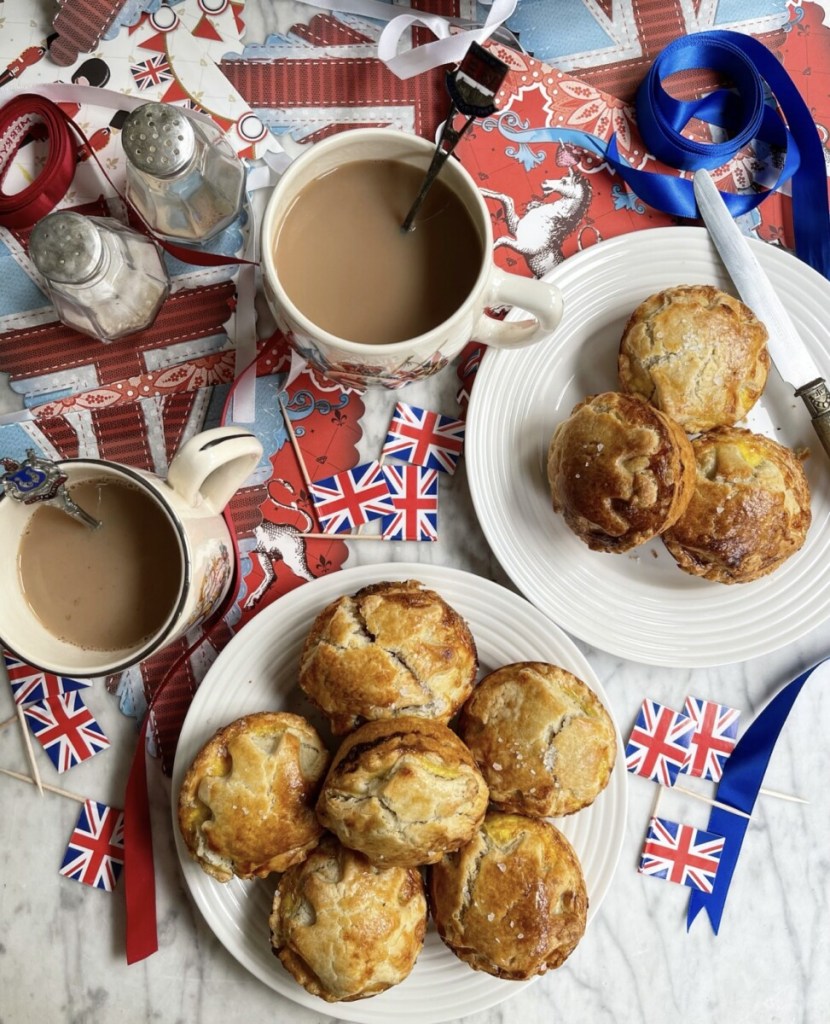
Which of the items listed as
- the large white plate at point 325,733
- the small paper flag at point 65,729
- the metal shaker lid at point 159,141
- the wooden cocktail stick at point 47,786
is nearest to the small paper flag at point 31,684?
the small paper flag at point 65,729

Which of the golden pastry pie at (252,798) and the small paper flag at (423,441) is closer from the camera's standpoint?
the golden pastry pie at (252,798)

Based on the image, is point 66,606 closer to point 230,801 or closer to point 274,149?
point 230,801

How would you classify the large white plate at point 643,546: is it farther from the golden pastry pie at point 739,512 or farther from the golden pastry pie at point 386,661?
the golden pastry pie at point 386,661

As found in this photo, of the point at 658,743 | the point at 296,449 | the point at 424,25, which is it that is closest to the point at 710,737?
the point at 658,743

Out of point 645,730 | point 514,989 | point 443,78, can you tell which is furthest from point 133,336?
point 514,989

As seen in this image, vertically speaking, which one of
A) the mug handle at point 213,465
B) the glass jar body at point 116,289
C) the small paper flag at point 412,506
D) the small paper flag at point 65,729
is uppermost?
the glass jar body at point 116,289

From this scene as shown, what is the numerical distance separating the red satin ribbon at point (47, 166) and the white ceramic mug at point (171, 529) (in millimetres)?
396

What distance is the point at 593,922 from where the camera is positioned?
1356 mm

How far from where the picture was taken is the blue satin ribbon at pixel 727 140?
1365 millimetres

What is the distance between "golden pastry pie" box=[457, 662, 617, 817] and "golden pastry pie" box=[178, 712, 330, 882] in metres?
0.23

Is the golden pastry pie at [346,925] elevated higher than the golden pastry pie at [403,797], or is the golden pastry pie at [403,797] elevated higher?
the golden pastry pie at [403,797]

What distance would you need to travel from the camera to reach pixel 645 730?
135 cm

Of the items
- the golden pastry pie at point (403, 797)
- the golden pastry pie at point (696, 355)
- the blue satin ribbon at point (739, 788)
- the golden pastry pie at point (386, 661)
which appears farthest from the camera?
the blue satin ribbon at point (739, 788)

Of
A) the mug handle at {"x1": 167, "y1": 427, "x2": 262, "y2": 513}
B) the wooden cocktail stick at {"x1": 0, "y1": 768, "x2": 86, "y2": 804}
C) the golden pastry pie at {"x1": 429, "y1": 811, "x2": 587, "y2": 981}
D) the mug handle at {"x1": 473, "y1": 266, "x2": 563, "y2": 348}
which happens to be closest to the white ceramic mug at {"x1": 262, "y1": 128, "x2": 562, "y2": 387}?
the mug handle at {"x1": 473, "y1": 266, "x2": 563, "y2": 348}
